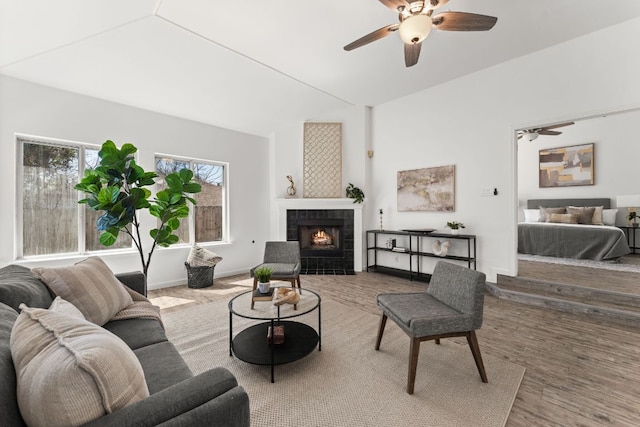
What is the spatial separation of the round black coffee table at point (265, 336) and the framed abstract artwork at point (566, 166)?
700cm

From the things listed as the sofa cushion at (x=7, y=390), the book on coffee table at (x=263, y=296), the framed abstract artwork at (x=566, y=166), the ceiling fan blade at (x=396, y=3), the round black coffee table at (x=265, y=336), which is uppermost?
the ceiling fan blade at (x=396, y=3)

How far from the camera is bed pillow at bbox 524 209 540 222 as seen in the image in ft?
20.8

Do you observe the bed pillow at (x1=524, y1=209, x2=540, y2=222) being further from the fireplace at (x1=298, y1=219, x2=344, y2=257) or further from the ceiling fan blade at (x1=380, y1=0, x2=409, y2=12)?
the ceiling fan blade at (x1=380, y1=0, x2=409, y2=12)

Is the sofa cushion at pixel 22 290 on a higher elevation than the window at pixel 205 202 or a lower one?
lower

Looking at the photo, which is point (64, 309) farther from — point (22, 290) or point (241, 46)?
point (241, 46)

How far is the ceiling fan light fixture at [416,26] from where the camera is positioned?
→ 2.20 m

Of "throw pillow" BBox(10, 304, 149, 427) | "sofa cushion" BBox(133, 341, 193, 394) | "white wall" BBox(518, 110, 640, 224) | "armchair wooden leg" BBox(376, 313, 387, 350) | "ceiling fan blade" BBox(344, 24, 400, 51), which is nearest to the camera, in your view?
"throw pillow" BBox(10, 304, 149, 427)

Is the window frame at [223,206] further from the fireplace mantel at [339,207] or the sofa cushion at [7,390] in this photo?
the sofa cushion at [7,390]

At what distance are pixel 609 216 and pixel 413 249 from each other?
172 inches

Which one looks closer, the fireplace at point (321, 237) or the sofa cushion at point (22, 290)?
the sofa cushion at point (22, 290)

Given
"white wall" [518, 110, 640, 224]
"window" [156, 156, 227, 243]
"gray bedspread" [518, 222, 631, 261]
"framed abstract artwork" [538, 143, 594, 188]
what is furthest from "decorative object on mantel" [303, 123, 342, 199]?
"framed abstract artwork" [538, 143, 594, 188]

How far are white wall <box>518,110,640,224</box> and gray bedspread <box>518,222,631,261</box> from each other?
1.28 m

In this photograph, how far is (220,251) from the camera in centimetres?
509

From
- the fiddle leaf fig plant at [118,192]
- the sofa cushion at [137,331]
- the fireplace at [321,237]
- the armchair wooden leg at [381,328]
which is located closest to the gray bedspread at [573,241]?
the fireplace at [321,237]
